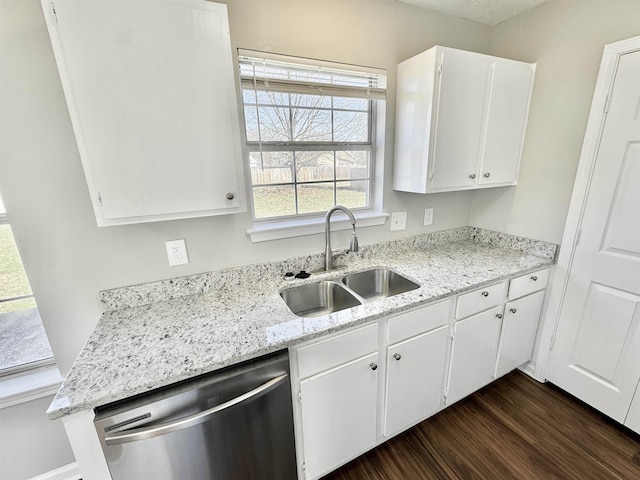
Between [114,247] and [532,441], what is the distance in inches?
96.7

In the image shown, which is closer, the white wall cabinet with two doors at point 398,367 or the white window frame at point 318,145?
the white wall cabinet with two doors at point 398,367

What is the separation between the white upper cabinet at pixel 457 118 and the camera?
152 centimetres

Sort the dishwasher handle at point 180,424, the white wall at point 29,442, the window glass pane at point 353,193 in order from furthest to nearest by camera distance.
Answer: the window glass pane at point 353,193, the white wall at point 29,442, the dishwasher handle at point 180,424

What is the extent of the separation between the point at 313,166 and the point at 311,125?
23cm

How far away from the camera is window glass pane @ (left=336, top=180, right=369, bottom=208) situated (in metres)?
1.82

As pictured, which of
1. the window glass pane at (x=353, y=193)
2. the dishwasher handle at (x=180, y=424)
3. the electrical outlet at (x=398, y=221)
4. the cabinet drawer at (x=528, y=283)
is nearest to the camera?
the dishwasher handle at (x=180, y=424)

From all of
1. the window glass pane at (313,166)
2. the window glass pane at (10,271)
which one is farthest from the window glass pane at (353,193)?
the window glass pane at (10,271)

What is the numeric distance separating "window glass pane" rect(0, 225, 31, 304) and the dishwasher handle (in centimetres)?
91

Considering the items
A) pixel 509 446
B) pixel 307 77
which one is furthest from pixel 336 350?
pixel 307 77

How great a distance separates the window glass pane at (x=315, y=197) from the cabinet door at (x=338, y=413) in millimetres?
924

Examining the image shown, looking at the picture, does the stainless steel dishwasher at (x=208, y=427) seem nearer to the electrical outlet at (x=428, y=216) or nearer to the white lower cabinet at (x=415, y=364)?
the white lower cabinet at (x=415, y=364)

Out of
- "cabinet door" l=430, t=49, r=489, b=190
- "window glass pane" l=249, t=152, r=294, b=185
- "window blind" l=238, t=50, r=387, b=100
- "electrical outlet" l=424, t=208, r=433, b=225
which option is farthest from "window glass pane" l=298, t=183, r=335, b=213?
"electrical outlet" l=424, t=208, r=433, b=225

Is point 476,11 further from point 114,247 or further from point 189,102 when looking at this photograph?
point 114,247

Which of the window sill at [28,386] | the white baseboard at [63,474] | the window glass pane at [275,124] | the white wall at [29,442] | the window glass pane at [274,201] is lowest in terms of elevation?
the white baseboard at [63,474]
